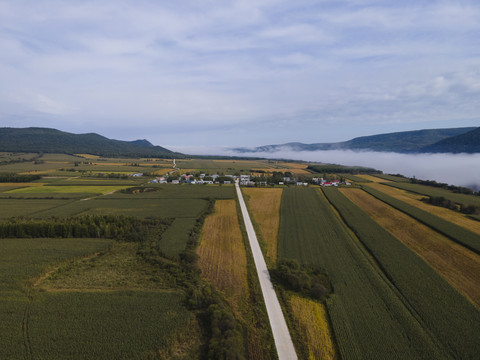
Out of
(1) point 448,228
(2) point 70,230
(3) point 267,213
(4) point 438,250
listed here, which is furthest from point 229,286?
(1) point 448,228

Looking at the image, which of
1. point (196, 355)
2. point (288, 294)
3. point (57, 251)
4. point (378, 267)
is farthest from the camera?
Result: point (57, 251)

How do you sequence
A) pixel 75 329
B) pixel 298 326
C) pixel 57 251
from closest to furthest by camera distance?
pixel 75 329 < pixel 298 326 < pixel 57 251

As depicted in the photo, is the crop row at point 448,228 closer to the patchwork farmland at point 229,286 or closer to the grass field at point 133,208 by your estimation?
the patchwork farmland at point 229,286

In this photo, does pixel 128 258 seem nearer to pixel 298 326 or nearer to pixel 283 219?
pixel 298 326

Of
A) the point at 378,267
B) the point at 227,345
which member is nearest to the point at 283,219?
the point at 378,267

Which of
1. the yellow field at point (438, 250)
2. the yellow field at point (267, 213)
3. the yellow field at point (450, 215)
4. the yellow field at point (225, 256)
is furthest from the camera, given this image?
the yellow field at point (450, 215)

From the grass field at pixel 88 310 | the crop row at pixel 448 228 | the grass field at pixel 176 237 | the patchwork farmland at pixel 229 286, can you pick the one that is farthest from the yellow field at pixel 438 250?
the grass field at pixel 176 237

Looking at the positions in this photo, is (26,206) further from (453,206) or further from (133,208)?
(453,206)
